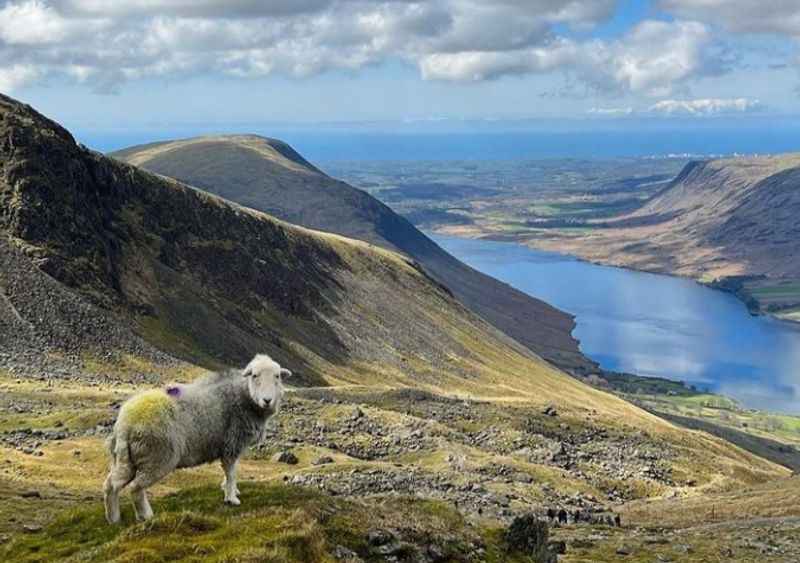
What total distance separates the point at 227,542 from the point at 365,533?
356 cm

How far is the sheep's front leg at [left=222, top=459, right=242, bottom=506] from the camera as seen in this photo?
762 inches

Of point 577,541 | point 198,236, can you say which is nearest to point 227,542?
point 577,541

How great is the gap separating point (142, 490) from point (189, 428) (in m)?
1.82

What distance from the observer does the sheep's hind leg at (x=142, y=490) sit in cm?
1812

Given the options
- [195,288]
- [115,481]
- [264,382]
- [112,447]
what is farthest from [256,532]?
[195,288]

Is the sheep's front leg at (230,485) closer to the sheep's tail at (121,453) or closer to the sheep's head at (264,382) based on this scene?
the sheep's head at (264,382)

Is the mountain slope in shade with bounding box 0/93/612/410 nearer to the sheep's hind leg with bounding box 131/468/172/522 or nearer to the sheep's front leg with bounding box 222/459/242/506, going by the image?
the sheep's front leg with bounding box 222/459/242/506

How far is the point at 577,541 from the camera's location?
33094 mm

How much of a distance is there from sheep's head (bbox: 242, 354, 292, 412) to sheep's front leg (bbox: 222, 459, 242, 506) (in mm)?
1632

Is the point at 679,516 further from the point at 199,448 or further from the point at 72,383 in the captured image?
the point at 72,383

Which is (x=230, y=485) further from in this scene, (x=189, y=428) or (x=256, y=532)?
(x=256, y=532)

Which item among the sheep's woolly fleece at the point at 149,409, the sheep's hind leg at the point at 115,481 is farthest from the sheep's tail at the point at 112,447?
the sheep's woolly fleece at the point at 149,409

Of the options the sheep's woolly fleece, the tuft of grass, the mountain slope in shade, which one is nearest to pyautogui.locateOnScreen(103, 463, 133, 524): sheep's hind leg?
the tuft of grass

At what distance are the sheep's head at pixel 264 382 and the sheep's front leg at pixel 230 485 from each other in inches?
64.3
